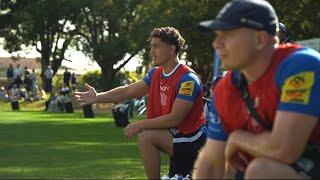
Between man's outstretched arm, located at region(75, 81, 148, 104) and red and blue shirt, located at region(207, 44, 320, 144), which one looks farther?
man's outstretched arm, located at region(75, 81, 148, 104)

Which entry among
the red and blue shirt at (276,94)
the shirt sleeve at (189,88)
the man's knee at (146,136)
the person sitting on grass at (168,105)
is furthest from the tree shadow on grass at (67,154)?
the red and blue shirt at (276,94)

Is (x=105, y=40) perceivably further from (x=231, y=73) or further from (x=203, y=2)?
(x=231, y=73)

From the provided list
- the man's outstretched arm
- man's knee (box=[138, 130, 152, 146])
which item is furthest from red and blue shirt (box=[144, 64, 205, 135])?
man's knee (box=[138, 130, 152, 146])

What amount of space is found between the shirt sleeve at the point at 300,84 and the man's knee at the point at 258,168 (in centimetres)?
27

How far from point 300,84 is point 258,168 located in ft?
1.47

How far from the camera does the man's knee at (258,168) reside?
329cm

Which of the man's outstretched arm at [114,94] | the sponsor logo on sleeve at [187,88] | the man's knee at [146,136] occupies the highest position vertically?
the sponsor logo on sleeve at [187,88]

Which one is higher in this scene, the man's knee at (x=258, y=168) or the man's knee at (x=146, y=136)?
the man's knee at (x=258, y=168)

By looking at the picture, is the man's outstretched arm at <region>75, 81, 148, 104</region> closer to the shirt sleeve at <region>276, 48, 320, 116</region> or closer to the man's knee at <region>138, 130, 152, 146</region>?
the man's knee at <region>138, 130, 152, 146</region>

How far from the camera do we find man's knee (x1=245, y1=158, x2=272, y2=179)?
3.29 meters

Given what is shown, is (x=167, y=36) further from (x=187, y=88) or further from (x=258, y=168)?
(x=258, y=168)

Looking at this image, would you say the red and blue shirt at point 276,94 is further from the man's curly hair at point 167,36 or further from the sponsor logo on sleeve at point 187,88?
the man's curly hair at point 167,36

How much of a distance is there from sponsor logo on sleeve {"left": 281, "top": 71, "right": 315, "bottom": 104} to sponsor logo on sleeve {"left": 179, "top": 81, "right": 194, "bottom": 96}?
10.4 ft

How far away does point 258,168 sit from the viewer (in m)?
3.31
